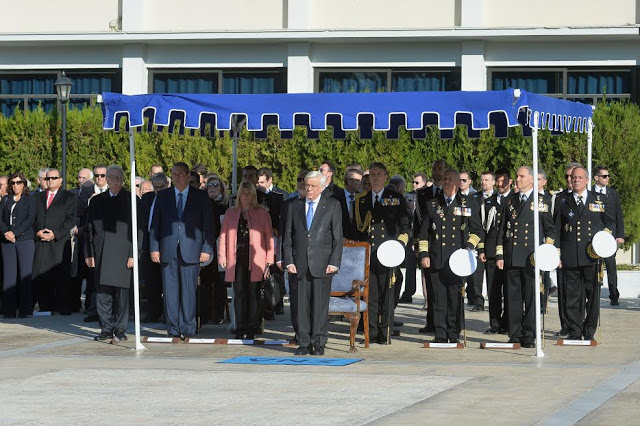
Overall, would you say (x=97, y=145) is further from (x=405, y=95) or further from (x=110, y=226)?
(x=405, y=95)

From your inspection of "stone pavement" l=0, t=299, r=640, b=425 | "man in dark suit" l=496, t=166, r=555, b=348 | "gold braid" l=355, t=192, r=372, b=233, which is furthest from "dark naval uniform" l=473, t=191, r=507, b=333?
"gold braid" l=355, t=192, r=372, b=233

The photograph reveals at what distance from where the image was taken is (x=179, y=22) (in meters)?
30.8

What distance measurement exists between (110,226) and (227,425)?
6160 mm

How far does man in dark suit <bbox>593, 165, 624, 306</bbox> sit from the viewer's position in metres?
19.0

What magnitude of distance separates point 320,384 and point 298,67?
60.6ft

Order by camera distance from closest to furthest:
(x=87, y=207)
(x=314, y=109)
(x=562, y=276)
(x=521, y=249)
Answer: (x=314, y=109) < (x=521, y=249) < (x=562, y=276) < (x=87, y=207)

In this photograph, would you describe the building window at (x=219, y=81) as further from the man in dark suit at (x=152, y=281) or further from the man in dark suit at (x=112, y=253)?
the man in dark suit at (x=112, y=253)

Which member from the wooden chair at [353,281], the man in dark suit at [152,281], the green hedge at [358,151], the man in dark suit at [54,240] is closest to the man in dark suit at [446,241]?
the wooden chair at [353,281]

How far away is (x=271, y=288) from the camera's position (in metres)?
16.7

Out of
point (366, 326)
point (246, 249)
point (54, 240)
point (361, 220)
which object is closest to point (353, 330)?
point (366, 326)

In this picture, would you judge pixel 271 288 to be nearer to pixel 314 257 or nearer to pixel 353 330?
pixel 353 330

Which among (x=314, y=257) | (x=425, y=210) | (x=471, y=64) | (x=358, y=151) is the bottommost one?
(x=314, y=257)

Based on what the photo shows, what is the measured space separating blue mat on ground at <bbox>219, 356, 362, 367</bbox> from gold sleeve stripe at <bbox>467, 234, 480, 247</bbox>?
2.02 meters

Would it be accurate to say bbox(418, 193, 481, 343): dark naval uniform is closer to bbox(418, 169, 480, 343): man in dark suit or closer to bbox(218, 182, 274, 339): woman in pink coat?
bbox(418, 169, 480, 343): man in dark suit
